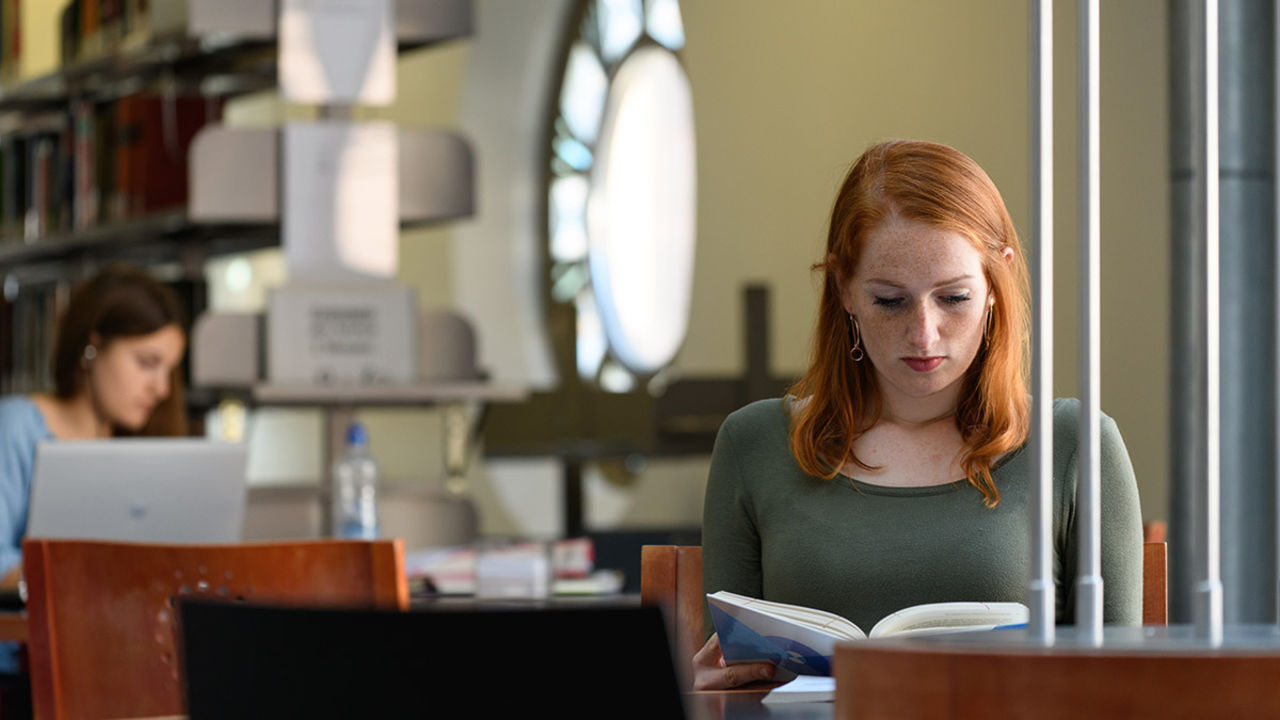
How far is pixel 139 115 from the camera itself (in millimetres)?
4605

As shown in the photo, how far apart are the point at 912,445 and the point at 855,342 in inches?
4.9

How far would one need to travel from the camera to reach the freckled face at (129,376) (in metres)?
3.26

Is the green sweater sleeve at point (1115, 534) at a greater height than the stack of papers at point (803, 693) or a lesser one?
greater

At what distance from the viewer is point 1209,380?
1.02 meters

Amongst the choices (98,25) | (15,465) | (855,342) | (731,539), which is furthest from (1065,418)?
(98,25)

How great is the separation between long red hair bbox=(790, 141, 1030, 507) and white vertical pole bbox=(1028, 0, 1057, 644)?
1.72ft

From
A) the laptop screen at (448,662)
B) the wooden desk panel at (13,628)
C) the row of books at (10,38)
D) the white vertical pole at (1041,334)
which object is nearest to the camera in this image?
the laptop screen at (448,662)

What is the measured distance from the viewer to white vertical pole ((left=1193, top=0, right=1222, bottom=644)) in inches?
39.2

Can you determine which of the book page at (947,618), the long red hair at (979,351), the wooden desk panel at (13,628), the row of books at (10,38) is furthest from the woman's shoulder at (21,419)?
the row of books at (10,38)

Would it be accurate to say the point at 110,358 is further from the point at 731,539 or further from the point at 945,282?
the point at 945,282

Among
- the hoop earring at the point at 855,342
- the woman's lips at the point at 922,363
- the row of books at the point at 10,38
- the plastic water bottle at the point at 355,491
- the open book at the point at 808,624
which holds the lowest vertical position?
the plastic water bottle at the point at 355,491

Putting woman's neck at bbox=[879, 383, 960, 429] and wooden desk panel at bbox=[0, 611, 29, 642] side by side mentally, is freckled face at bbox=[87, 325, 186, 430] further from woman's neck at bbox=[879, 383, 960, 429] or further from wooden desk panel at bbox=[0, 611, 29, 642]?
woman's neck at bbox=[879, 383, 960, 429]

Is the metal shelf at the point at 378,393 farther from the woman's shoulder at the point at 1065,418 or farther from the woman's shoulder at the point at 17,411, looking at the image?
the woman's shoulder at the point at 1065,418

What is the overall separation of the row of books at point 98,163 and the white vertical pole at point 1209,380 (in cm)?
385
